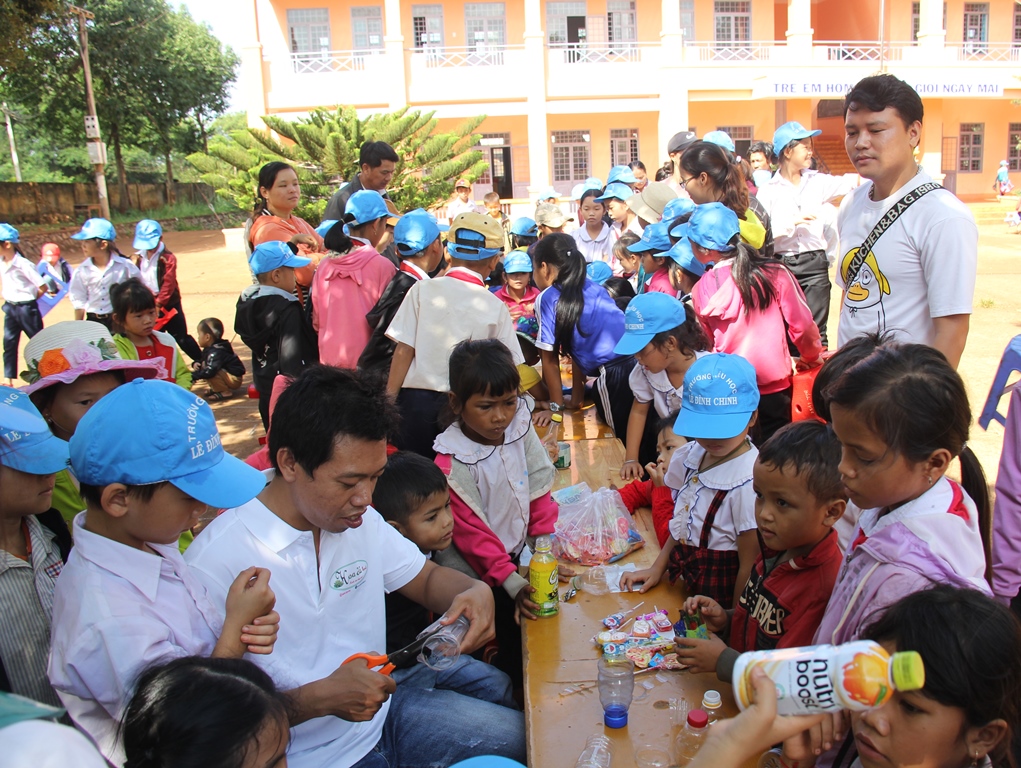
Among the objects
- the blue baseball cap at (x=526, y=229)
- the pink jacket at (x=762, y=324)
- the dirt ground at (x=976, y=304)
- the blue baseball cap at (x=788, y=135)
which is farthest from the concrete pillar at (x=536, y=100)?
the pink jacket at (x=762, y=324)

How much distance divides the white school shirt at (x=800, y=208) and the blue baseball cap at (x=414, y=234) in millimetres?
2880

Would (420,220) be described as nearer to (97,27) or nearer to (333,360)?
(333,360)

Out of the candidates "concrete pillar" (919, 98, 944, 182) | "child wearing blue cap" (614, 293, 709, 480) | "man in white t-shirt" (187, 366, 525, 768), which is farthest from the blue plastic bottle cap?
"concrete pillar" (919, 98, 944, 182)

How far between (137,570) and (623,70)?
25.9m

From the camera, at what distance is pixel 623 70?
2500 cm

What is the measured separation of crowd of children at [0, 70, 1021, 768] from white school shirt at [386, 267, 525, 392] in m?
0.01

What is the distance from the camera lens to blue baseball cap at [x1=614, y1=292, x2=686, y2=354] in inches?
143

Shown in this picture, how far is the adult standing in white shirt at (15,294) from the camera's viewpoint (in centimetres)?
823

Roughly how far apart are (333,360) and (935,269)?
9.94ft

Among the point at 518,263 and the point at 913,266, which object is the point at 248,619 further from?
the point at 518,263

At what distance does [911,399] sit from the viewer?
5.54ft

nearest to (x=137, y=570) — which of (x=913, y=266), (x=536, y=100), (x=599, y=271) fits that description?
(x=913, y=266)

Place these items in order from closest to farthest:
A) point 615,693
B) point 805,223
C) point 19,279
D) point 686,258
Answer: point 615,693 < point 686,258 < point 805,223 < point 19,279

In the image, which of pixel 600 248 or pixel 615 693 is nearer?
pixel 615 693
